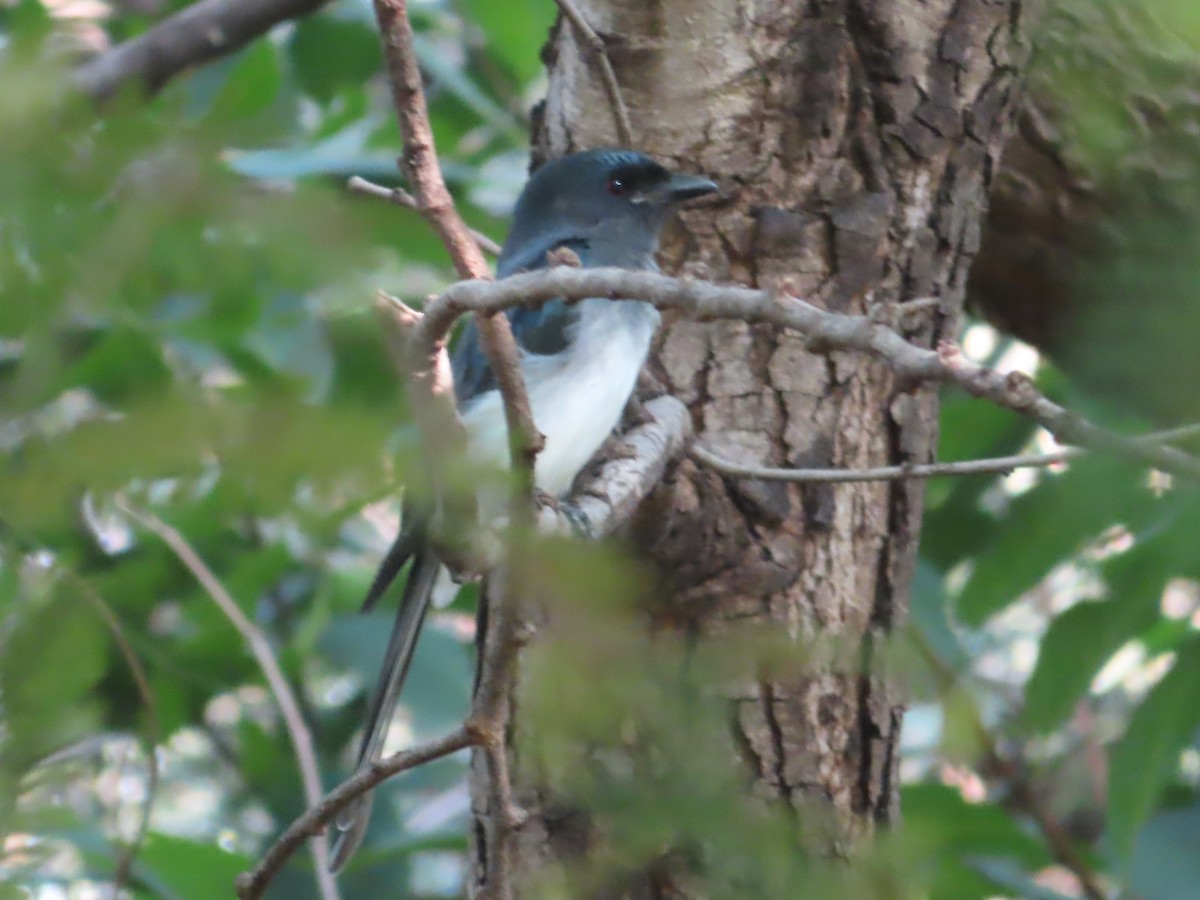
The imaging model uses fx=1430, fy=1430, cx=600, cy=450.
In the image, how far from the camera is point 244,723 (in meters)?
3.46

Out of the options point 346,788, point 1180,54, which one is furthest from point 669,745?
point 346,788

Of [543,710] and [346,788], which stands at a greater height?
[543,710]

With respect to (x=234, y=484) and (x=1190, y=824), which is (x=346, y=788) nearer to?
(x=234, y=484)

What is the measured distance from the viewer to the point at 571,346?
283cm

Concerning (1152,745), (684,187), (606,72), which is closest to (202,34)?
(606,72)

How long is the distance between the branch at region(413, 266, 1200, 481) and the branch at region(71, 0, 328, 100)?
1848 mm

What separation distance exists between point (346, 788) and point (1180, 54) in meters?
0.98

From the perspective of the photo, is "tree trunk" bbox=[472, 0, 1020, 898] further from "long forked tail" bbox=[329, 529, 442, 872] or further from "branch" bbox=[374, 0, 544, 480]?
"branch" bbox=[374, 0, 544, 480]

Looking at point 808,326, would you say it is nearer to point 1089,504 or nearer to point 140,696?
point 1089,504

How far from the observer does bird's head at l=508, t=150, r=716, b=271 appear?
2.76 m

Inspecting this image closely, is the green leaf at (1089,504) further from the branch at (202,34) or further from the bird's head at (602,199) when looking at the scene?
the branch at (202,34)

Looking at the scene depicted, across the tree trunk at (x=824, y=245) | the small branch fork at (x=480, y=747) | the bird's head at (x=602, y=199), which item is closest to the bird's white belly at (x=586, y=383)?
the tree trunk at (x=824, y=245)

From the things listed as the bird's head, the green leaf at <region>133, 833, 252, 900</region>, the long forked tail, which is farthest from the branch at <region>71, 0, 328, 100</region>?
the green leaf at <region>133, 833, 252, 900</region>

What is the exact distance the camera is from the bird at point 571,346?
8.72 feet
